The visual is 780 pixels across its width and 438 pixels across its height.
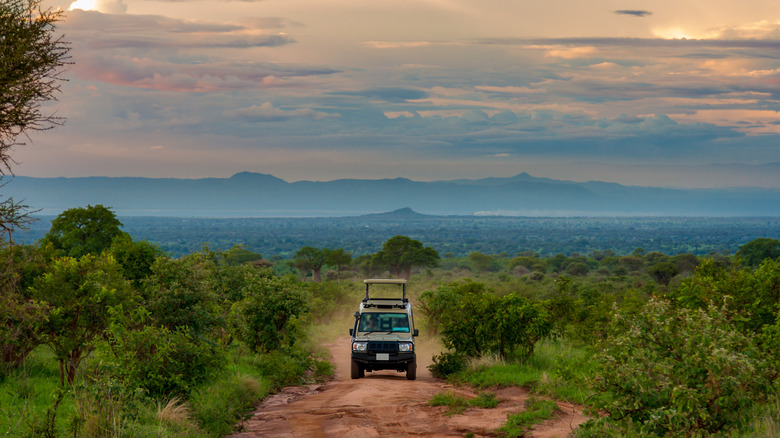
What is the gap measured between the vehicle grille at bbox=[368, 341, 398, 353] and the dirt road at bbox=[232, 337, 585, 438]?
130 centimetres

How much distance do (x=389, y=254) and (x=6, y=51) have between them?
73439 millimetres

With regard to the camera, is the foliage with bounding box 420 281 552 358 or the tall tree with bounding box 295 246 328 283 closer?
the foliage with bounding box 420 281 552 358

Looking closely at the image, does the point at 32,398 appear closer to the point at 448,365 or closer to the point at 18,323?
the point at 18,323

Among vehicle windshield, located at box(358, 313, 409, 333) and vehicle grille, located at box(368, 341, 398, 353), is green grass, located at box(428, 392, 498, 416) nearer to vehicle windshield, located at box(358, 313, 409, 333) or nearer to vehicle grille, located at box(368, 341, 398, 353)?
vehicle grille, located at box(368, 341, 398, 353)

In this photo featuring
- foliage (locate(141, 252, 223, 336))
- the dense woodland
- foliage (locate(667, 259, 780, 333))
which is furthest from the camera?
foliage (locate(141, 252, 223, 336))

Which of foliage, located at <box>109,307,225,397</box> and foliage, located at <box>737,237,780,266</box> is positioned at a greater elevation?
foliage, located at <box>109,307,225,397</box>

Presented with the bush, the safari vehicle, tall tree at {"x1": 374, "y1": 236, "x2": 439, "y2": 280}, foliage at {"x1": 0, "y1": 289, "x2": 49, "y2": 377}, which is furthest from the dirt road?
tall tree at {"x1": 374, "y1": 236, "x2": 439, "y2": 280}

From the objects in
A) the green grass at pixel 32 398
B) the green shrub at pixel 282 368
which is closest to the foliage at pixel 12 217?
the green grass at pixel 32 398

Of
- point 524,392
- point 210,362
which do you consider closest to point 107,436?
point 210,362

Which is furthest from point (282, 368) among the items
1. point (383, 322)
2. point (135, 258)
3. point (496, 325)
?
point (496, 325)

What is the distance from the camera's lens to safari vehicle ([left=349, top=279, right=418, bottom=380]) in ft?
62.1

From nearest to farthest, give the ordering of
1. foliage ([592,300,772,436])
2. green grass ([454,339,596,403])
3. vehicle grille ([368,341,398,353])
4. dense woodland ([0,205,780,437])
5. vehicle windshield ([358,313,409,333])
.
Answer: foliage ([592,300,772,436])
dense woodland ([0,205,780,437])
green grass ([454,339,596,403])
vehicle grille ([368,341,398,353])
vehicle windshield ([358,313,409,333])

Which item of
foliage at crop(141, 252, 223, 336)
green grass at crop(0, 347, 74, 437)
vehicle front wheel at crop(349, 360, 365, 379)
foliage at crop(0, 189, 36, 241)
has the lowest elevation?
vehicle front wheel at crop(349, 360, 365, 379)

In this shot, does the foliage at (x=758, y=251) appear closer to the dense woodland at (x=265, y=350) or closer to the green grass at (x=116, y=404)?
the dense woodland at (x=265, y=350)
